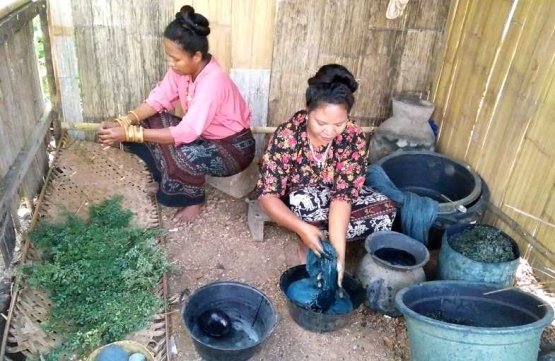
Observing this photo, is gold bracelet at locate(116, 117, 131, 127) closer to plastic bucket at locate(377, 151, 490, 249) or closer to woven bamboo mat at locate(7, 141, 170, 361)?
woven bamboo mat at locate(7, 141, 170, 361)

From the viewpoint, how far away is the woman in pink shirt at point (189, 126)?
9.30 feet

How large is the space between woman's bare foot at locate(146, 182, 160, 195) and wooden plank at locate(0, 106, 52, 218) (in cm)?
74

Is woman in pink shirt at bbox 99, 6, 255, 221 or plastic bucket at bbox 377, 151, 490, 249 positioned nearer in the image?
woman in pink shirt at bbox 99, 6, 255, 221

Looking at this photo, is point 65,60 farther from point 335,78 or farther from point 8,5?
point 335,78

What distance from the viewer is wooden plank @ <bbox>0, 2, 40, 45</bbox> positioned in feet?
8.03

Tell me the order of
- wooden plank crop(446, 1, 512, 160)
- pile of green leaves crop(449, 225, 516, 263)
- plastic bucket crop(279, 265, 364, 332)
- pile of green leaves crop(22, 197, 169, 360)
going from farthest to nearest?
1. wooden plank crop(446, 1, 512, 160)
2. pile of green leaves crop(449, 225, 516, 263)
3. plastic bucket crop(279, 265, 364, 332)
4. pile of green leaves crop(22, 197, 169, 360)

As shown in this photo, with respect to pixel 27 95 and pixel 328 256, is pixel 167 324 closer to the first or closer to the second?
pixel 328 256

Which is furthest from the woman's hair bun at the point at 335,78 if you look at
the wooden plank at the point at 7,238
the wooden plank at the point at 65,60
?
the wooden plank at the point at 65,60

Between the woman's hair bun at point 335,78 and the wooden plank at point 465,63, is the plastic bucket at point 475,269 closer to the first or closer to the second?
the woman's hair bun at point 335,78

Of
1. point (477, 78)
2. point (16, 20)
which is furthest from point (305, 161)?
point (16, 20)

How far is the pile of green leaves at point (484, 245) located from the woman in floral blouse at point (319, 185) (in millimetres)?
439

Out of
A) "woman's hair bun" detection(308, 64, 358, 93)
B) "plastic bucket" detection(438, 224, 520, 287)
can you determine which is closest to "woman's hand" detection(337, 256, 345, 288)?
→ "plastic bucket" detection(438, 224, 520, 287)

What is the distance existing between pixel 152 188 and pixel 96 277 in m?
1.05

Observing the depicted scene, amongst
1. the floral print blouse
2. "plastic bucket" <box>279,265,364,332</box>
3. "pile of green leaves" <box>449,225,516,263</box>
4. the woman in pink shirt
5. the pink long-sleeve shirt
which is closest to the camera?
"plastic bucket" <box>279,265,364,332</box>
